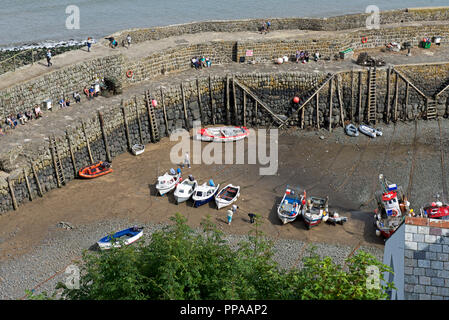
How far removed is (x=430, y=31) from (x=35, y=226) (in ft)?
108

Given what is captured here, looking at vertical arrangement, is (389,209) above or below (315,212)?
above

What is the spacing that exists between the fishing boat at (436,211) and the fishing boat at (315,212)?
16.7 feet

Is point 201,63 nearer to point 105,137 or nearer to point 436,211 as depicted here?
point 105,137

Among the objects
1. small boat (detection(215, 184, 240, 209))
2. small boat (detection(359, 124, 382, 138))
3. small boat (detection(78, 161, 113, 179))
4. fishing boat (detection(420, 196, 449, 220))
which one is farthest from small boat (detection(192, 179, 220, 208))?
small boat (detection(359, 124, 382, 138))

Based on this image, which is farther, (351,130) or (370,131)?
(351,130)

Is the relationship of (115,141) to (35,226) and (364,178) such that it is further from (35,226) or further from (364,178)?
(364,178)

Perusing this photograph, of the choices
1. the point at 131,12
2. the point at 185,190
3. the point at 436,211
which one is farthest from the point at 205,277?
the point at 131,12

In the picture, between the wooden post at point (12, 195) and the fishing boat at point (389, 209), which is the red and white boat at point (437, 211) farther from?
the wooden post at point (12, 195)

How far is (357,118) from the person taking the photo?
41.8 meters

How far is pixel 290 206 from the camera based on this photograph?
3181cm

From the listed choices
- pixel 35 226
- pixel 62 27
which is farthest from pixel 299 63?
pixel 62 27

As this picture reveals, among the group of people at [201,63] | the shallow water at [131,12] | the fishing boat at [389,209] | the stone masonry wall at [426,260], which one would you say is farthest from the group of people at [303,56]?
the stone masonry wall at [426,260]

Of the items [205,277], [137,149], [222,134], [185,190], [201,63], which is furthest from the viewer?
[201,63]

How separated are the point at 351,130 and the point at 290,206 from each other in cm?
1094
